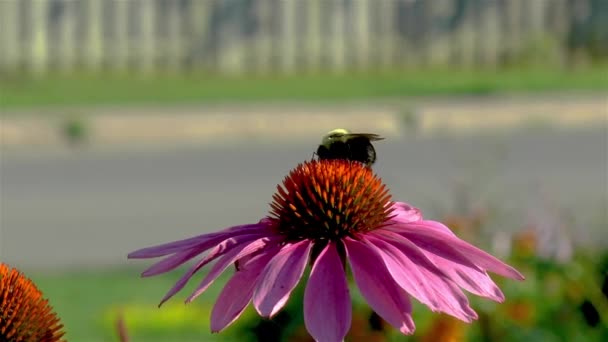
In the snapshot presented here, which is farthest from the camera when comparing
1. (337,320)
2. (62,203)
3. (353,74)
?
(353,74)

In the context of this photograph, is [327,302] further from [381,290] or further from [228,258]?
[228,258]

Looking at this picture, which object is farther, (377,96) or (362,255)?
(377,96)

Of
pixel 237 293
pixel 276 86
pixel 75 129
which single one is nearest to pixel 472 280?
pixel 237 293

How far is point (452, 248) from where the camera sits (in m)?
1.84

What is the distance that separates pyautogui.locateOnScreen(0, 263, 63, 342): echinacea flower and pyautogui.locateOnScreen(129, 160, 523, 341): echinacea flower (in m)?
0.15

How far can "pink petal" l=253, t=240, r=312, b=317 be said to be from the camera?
1650 millimetres

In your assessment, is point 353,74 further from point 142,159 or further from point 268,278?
point 268,278

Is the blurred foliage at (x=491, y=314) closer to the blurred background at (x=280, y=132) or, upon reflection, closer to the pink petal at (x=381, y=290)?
the blurred background at (x=280, y=132)

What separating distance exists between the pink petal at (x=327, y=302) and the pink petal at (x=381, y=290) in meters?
0.02

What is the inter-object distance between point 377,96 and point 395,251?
11.0m

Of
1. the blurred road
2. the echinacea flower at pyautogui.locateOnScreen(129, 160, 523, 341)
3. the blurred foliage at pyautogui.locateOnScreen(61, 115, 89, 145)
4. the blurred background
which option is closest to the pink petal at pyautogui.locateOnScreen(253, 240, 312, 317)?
the echinacea flower at pyautogui.locateOnScreen(129, 160, 523, 341)

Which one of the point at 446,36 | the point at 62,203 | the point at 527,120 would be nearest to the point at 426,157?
the point at 527,120

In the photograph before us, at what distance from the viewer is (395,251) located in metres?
1.81

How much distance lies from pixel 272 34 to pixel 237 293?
13973mm
